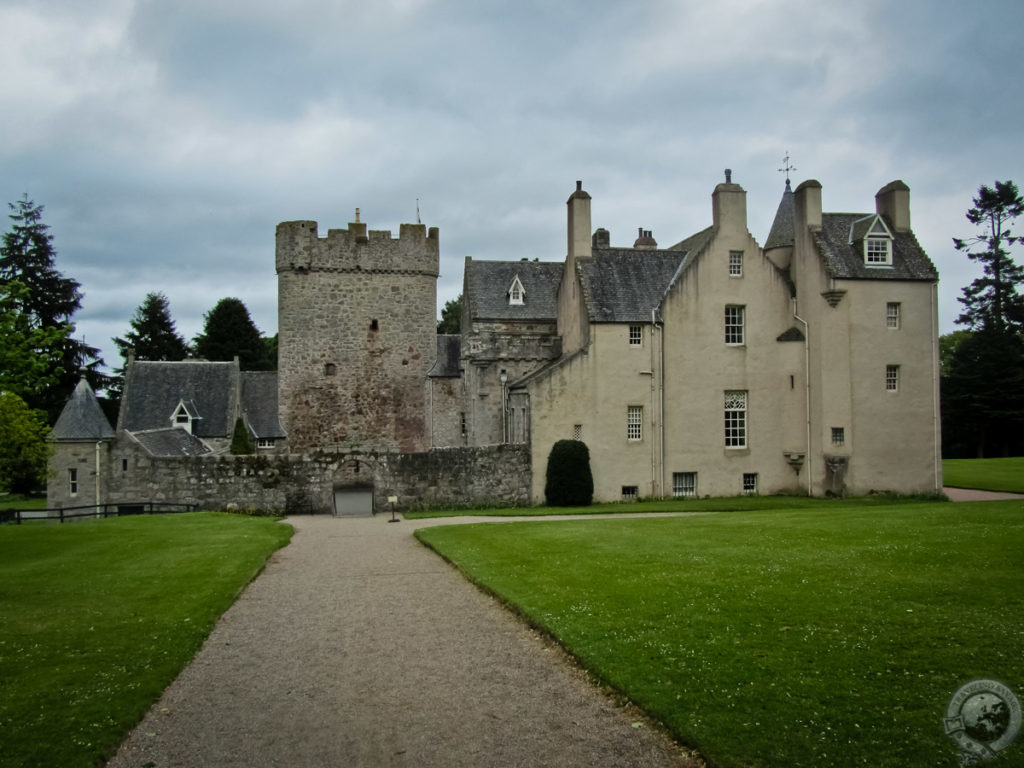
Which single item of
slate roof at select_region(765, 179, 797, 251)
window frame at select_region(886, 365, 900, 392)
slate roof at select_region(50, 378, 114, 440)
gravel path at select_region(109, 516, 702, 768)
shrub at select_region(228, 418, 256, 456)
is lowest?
gravel path at select_region(109, 516, 702, 768)

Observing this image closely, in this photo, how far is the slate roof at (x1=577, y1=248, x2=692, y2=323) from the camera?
34688 millimetres

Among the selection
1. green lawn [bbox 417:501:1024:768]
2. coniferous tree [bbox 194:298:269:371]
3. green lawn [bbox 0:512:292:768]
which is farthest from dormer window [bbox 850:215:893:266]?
coniferous tree [bbox 194:298:269:371]

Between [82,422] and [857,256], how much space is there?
31986mm

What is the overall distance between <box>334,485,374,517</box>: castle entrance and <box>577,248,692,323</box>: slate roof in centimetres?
1129

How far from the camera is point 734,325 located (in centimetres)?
3534

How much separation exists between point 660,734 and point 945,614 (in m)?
4.58

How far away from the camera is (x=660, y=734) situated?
767cm

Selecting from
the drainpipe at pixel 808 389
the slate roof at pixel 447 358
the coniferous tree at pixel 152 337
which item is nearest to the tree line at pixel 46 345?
the coniferous tree at pixel 152 337

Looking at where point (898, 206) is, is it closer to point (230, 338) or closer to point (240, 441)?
point (240, 441)

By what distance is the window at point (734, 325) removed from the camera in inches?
1389

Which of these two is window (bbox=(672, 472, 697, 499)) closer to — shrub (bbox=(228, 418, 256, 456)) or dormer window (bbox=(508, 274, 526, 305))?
dormer window (bbox=(508, 274, 526, 305))

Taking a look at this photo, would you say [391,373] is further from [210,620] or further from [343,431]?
[210,620]

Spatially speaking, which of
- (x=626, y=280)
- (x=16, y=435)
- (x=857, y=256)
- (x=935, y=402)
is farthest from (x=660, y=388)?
(x=16, y=435)

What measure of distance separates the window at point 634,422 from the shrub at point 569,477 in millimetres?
2533
